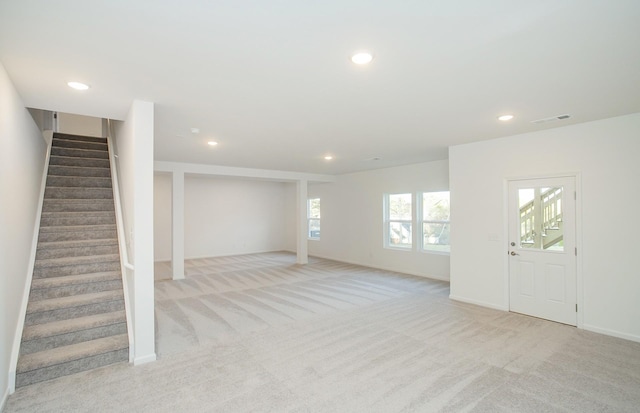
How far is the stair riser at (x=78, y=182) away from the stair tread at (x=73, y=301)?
2081mm

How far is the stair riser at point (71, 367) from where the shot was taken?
260cm

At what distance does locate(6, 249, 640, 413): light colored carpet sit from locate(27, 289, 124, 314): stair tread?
666mm

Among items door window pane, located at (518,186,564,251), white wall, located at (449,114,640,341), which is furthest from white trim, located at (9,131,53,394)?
door window pane, located at (518,186,564,251)

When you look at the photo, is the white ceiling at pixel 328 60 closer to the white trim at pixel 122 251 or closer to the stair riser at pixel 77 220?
the white trim at pixel 122 251

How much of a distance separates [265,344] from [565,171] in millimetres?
4211

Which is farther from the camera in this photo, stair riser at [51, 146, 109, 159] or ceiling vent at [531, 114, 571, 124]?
stair riser at [51, 146, 109, 159]

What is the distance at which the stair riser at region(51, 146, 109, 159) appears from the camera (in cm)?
504

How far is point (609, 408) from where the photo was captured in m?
2.29

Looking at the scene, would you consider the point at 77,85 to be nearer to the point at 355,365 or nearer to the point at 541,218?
the point at 355,365

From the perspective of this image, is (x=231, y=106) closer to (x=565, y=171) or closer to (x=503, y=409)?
(x=503, y=409)

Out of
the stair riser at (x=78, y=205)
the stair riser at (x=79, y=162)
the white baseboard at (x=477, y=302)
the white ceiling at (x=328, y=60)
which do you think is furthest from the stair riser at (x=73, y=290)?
the white baseboard at (x=477, y=302)

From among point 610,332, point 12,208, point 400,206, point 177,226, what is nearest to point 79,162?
point 177,226

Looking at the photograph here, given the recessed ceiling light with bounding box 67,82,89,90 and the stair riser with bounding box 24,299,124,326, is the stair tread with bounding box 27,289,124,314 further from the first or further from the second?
the recessed ceiling light with bounding box 67,82,89,90

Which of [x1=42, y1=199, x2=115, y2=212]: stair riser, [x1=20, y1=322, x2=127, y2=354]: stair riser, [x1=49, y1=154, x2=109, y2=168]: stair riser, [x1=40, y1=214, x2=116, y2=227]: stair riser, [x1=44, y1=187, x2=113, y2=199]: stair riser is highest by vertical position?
[x1=49, y1=154, x2=109, y2=168]: stair riser
